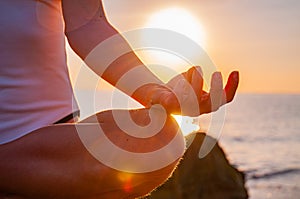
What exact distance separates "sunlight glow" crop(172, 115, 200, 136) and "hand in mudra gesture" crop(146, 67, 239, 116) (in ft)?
0.35

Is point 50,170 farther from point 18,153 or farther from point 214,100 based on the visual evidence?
point 214,100

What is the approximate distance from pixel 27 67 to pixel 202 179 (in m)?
8.15

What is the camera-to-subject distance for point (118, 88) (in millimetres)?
2027

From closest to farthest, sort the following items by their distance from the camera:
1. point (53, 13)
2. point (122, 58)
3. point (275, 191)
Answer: point (122, 58)
point (53, 13)
point (275, 191)

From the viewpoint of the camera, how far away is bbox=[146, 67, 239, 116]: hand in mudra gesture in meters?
1.58

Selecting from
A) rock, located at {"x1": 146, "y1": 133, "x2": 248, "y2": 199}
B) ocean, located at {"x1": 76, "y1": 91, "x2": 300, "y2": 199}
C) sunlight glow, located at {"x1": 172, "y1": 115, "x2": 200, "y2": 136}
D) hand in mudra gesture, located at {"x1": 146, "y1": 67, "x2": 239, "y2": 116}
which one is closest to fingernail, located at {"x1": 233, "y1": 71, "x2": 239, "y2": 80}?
hand in mudra gesture, located at {"x1": 146, "y1": 67, "x2": 239, "y2": 116}

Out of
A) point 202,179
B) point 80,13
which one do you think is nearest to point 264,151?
point 202,179

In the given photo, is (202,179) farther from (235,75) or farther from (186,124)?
(235,75)

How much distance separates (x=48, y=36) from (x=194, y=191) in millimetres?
7496

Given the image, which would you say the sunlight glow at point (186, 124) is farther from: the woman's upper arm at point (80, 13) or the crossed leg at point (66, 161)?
the woman's upper arm at point (80, 13)

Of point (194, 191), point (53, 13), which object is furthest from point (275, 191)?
point (53, 13)

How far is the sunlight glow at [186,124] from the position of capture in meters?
1.78

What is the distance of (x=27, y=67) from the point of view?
2.05 m

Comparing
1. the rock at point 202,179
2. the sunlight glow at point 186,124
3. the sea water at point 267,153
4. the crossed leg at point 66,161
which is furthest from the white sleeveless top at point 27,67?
the sea water at point 267,153
